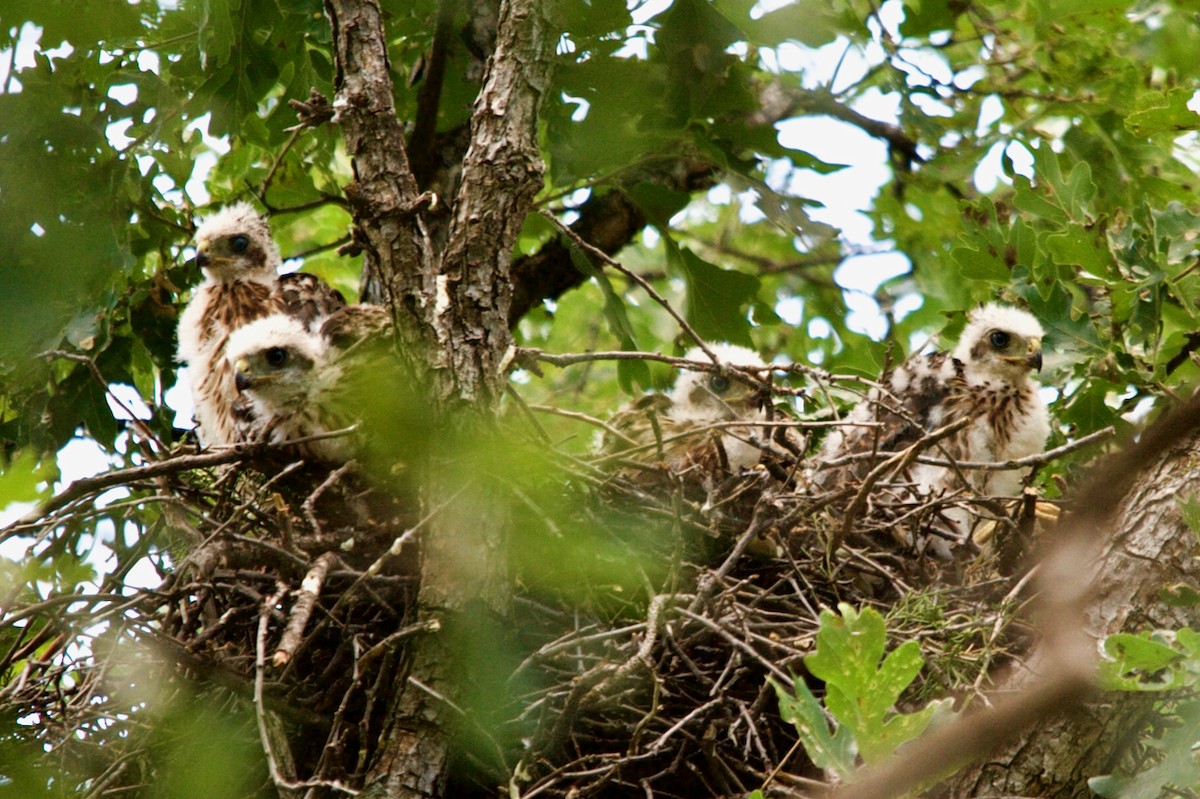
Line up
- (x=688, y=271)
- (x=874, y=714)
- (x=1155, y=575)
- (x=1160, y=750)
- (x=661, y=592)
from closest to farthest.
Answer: (x=874, y=714), (x=1160, y=750), (x=1155, y=575), (x=661, y=592), (x=688, y=271)

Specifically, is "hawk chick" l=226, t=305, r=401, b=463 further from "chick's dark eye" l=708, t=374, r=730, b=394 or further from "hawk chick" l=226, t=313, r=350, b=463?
"chick's dark eye" l=708, t=374, r=730, b=394

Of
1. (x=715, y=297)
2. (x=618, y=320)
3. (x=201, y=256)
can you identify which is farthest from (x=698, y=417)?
(x=201, y=256)

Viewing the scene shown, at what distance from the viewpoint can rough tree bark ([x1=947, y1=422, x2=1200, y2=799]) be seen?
2797 millimetres

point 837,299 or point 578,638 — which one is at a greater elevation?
point 837,299

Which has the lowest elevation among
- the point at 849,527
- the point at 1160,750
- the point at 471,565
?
the point at 1160,750

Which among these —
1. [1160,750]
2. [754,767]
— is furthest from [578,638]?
[1160,750]

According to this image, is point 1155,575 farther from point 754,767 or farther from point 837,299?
point 837,299

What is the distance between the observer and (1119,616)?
2918mm

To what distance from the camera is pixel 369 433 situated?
328 cm

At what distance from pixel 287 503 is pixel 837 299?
3.83 meters

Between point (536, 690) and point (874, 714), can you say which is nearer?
point (874, 714)

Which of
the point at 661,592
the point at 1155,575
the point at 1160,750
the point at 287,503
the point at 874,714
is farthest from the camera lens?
the point at 287,503

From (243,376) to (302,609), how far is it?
151cm

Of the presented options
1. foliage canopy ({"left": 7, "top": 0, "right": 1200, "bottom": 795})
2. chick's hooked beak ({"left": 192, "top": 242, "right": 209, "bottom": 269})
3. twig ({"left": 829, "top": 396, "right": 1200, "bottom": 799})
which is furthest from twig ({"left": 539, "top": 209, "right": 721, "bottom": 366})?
twig ({"left": 829, "top": 396, "right": 1200, "bottom": 799})
